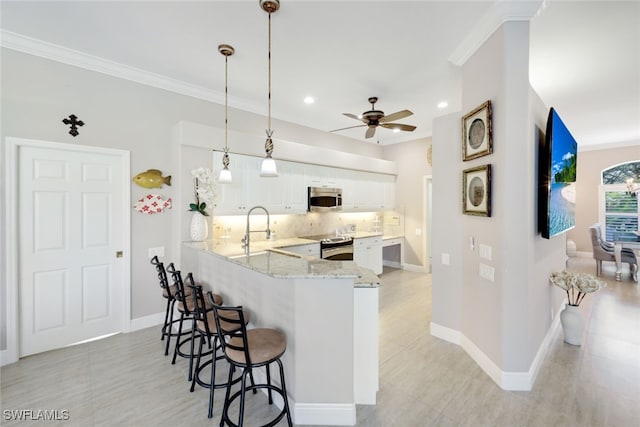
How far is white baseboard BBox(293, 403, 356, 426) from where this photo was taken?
192cm

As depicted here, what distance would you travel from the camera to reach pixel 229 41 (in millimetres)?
2807

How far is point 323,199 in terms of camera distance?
16.9 feet

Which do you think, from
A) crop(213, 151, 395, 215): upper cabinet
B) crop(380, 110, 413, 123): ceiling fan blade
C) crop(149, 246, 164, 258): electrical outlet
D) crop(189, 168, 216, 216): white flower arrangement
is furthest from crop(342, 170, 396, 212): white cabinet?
crop(149, 246, 164, 258): electrical outlet

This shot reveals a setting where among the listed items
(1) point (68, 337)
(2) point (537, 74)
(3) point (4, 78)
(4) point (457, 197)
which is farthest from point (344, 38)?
(1) point (68, 337)

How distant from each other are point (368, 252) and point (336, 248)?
104cm

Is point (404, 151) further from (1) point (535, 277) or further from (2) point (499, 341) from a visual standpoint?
(2) point (499, 341)

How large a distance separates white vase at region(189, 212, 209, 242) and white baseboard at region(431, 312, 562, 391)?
3.08 metres

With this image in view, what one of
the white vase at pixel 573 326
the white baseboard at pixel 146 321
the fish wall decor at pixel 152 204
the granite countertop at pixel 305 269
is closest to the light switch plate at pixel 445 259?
the white vase at pixel 573 326

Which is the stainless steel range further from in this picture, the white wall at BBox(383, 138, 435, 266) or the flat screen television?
the flat screen television

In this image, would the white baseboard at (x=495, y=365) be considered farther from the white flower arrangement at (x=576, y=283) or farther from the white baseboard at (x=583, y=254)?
the white baseboard at (x=583, y=254)

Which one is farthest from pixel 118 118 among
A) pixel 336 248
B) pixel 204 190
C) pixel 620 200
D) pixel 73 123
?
pixel 620 200

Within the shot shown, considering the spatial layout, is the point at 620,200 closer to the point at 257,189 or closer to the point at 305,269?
the point at 257,189

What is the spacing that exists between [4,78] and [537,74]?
6049mm

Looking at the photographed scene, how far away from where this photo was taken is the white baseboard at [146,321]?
135 inches
